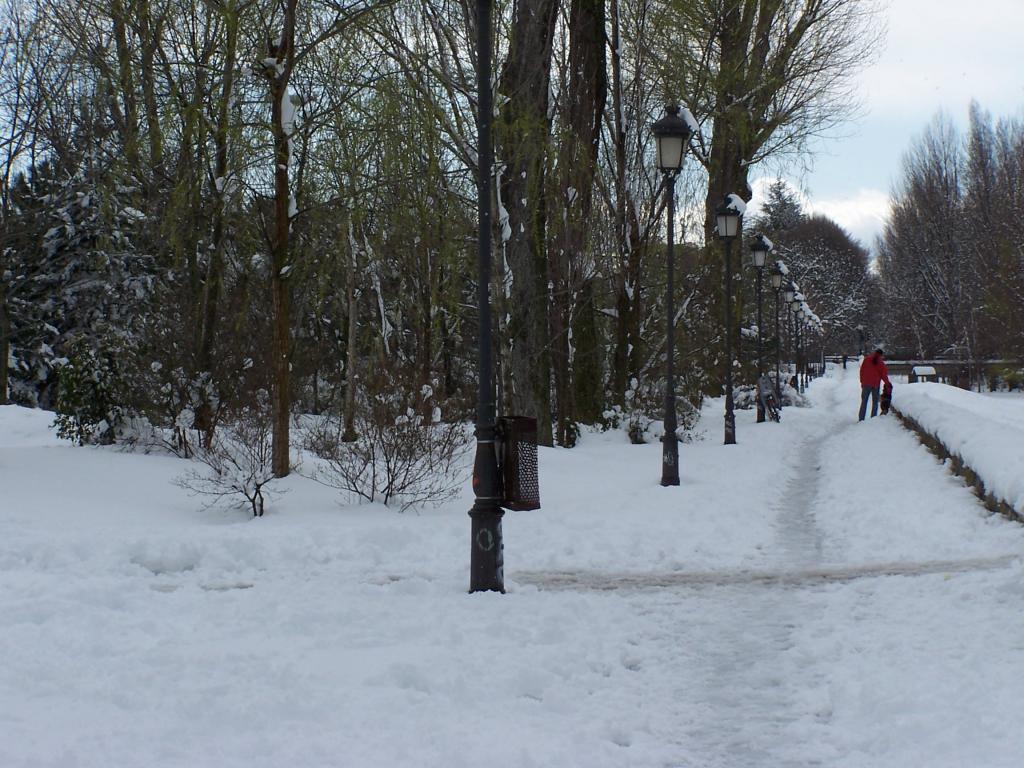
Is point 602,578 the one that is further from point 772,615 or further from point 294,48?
point 294,48

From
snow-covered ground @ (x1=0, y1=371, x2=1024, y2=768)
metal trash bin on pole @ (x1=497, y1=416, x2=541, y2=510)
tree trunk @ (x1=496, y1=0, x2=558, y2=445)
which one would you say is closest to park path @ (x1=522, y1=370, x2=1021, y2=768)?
snow-covered ground @ (x1=0, y1=371, x2=1024, y2=768)

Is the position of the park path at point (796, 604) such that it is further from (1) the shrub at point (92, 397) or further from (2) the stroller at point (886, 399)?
(2) the stroller at point (886, 399)

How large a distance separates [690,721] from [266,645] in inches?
102

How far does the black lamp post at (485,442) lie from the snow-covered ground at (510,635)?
0.98 ft

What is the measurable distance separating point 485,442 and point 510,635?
6.06 ft

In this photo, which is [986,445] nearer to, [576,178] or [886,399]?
[576,178]

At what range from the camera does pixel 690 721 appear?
17.1 ft

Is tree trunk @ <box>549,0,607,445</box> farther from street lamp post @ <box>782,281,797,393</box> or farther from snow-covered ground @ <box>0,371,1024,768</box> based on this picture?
street lamp post @ <box>782,281,797,393</box>

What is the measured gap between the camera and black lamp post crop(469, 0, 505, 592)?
7.90 meters

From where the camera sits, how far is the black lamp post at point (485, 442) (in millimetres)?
7902

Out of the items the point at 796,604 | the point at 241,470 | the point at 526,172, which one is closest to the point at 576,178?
the point at 526,172

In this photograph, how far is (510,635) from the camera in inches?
258

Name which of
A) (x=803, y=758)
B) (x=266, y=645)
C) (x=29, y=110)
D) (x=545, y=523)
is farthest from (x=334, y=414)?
(x=803, y=758)

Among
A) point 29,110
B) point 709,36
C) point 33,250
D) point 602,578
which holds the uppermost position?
point 709,36
